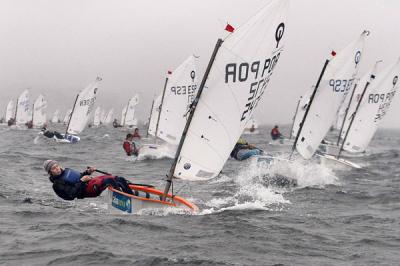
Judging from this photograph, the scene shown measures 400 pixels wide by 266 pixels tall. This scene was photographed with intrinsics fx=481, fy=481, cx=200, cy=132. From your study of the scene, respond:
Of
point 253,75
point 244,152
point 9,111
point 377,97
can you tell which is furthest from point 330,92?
point 9,111

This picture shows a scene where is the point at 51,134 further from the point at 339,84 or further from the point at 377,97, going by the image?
the point at 339,84

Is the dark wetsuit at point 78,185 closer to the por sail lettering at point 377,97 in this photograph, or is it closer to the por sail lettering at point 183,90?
the por sail lettering at point 183,90

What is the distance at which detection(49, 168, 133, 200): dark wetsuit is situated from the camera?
11.2 meters

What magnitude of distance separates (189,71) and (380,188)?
1229 cm

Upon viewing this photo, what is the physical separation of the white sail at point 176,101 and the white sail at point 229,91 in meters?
14.2

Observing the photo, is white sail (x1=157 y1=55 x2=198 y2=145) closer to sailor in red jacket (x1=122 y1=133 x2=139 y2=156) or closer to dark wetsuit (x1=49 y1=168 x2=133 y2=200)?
sailor in red jacket (x1=122 y1=133 x2=139 y2=156)

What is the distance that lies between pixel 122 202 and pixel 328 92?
1076cm

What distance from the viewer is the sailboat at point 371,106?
24031mm

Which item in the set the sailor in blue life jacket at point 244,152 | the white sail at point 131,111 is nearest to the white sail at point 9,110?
the white sail at point 131,111

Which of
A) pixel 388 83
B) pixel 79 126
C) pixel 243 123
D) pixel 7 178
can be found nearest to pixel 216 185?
pixel 243 123

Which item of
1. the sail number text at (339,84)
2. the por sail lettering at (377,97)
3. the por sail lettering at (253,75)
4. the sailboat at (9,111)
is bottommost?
the sailboat at (9,111)

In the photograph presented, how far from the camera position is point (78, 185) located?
1127 centimetres

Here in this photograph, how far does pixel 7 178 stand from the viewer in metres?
16.7

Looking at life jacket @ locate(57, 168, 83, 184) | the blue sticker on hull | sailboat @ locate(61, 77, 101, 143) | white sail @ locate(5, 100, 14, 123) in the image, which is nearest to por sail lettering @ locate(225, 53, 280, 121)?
the blue sticker on hull
